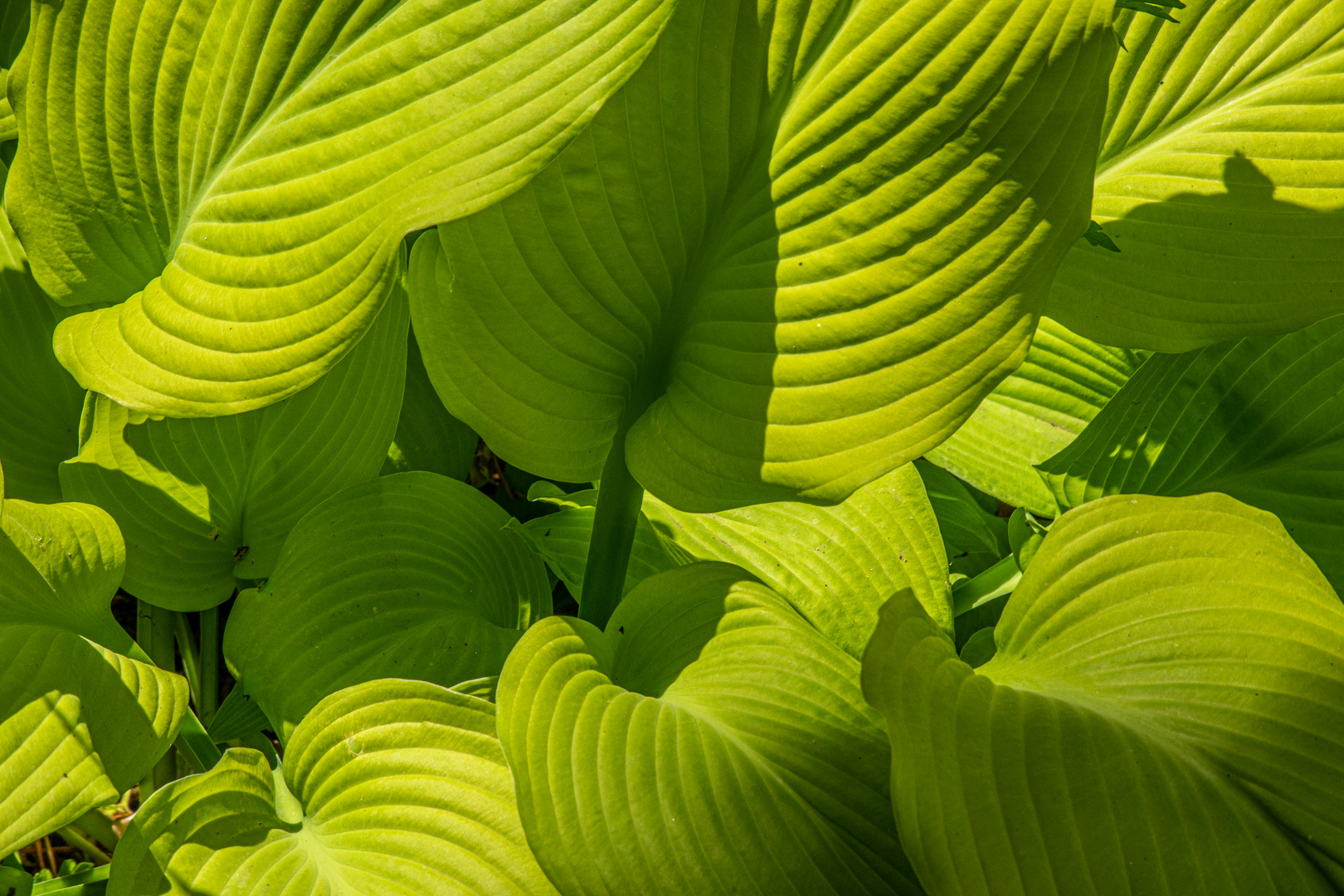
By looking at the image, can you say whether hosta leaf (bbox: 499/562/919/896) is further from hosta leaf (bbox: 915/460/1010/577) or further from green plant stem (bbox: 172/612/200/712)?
green plant stem (bbox: 172/612/200/712)

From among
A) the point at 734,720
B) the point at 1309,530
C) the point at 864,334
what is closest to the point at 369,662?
the point at 734,720

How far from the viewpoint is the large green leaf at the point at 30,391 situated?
98cm

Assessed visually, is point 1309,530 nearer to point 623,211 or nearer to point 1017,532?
point 1017,532

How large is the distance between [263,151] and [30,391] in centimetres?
52

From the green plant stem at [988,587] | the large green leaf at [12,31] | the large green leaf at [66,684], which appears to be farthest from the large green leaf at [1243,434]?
the large green leaf at [12,31]

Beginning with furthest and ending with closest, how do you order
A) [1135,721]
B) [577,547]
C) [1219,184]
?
[577,547]
[1219,184]
[1135,721]

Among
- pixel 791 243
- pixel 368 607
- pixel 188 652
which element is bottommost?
pixel 188 652

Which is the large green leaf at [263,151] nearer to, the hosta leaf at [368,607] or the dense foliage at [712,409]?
the dense foliage at [712,409]

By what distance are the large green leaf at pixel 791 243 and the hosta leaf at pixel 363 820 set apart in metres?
0.22

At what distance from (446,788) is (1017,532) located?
2.07 ft

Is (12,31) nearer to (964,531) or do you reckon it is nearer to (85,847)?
(85,847)

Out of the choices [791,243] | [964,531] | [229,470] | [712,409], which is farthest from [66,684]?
[964,531]

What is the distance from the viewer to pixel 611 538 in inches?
33.9

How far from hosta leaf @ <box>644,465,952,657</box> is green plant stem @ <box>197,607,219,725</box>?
678 mm
